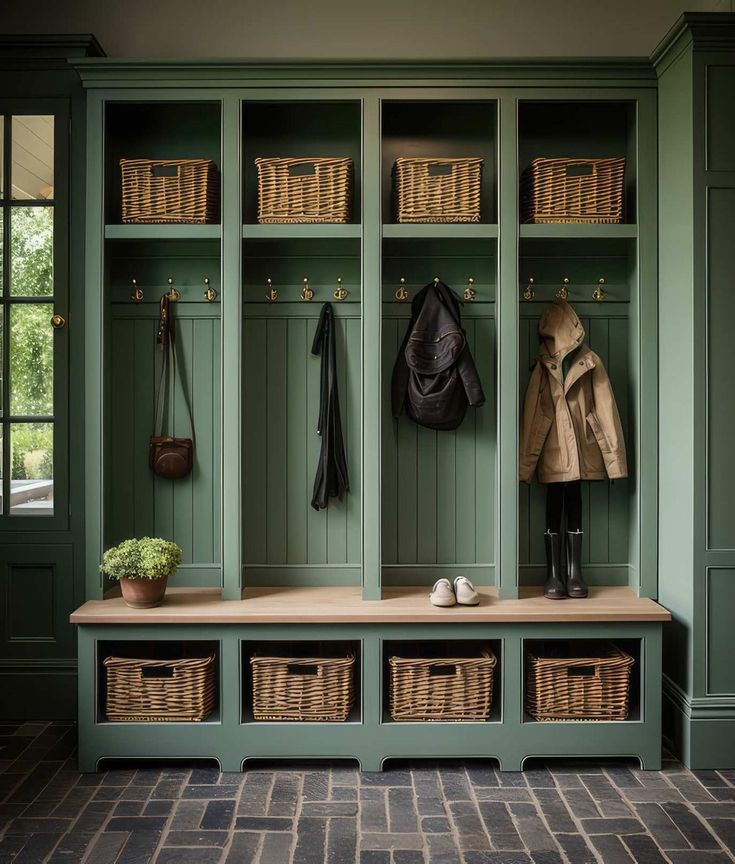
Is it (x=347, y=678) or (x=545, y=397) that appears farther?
(x=545, y=397)

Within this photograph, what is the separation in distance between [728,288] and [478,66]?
1.40 m

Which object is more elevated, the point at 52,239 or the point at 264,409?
the point at 52,239

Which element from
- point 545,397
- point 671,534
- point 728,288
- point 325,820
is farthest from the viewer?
point 545,397

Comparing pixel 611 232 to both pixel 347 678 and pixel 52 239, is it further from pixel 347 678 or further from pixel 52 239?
pixel 52 239

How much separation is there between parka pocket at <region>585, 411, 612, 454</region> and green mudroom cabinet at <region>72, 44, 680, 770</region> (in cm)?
14

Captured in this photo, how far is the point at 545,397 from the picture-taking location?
330cm

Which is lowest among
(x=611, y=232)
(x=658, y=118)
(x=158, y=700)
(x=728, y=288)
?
(x=158, y=700)

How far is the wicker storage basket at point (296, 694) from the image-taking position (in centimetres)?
293

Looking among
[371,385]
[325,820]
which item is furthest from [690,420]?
[325,820]

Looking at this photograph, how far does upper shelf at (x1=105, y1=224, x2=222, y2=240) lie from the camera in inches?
123

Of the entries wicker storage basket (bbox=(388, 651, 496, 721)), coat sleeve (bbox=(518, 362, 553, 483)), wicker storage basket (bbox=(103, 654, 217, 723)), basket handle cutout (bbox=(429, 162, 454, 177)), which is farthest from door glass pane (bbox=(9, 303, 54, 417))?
coat sleeve (bbox=(518, 362, 553, 483))

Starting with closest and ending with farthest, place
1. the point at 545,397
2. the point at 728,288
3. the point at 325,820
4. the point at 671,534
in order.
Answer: the point at 325,820 < the point at 728,288 < the point at 671,534 < the point at 545,397

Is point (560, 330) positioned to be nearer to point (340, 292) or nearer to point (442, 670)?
point (340, 292)

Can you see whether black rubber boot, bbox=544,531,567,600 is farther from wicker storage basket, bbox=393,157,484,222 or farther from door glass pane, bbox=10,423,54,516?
door glass pane, bbox=10,423,54,516
